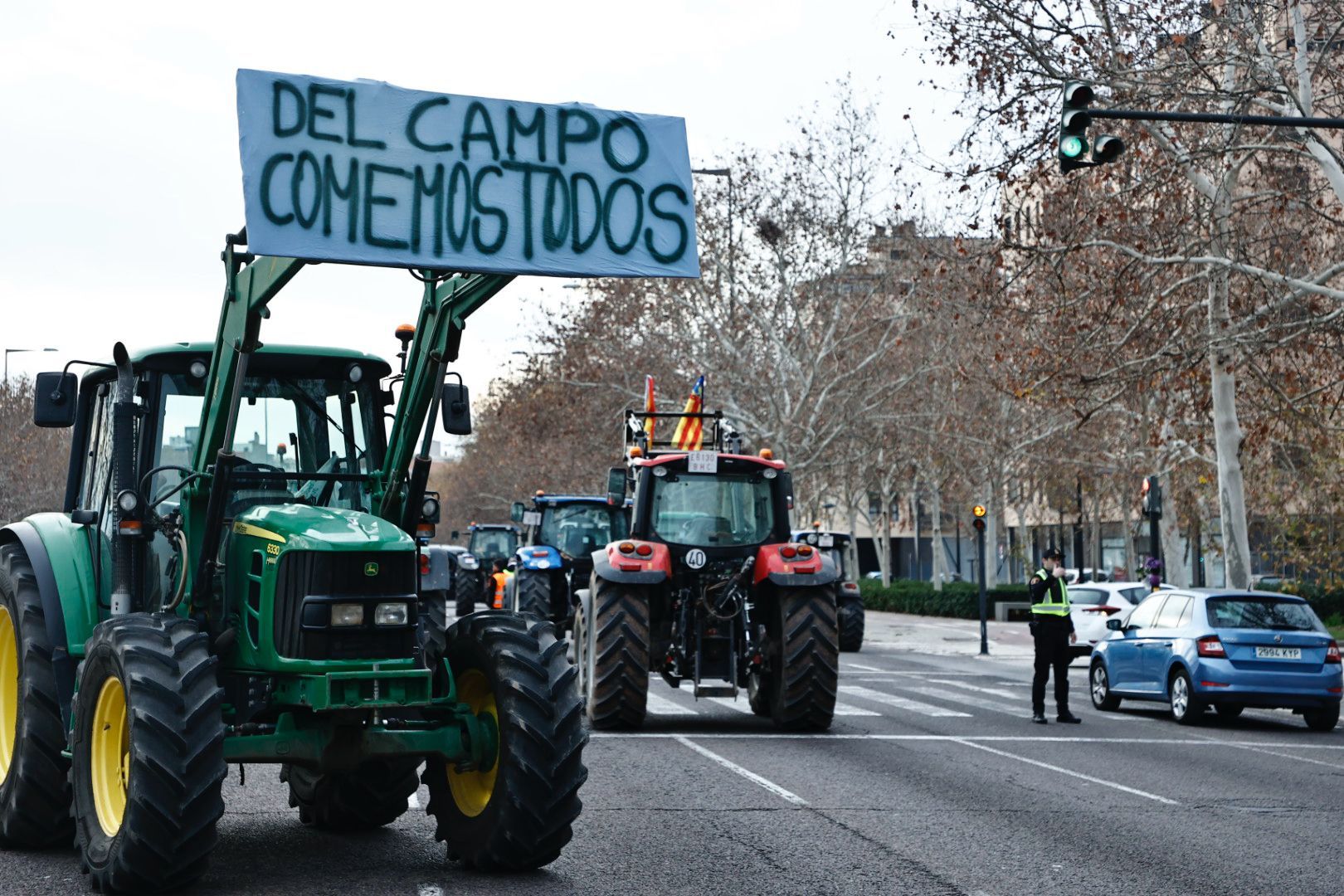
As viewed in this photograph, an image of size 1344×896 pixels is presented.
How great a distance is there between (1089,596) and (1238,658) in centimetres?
1408

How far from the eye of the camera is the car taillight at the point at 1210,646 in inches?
763

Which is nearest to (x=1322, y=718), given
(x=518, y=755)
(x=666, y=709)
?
(x=666, y=709)

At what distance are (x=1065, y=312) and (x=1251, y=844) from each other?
16.9 m

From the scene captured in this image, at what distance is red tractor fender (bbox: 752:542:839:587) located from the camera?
16.4 m

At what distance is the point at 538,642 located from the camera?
28.0 ft

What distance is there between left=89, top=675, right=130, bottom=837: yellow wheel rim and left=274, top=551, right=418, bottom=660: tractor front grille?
2.53 feet

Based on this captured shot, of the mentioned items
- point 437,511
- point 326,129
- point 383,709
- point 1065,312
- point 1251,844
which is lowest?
point 1251,844

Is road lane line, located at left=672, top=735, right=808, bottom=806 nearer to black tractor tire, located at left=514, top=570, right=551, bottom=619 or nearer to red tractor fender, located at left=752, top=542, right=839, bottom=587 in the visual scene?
red tractor fender, located at left=752, top=542, right=839, bottom=587

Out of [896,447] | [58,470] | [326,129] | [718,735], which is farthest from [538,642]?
[58,470]

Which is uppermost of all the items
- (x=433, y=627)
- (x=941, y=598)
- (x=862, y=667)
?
(x=941, y=598)

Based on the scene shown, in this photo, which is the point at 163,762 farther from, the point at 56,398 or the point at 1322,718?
the point at 1322,718

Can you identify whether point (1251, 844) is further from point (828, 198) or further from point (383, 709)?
point (828, 198)

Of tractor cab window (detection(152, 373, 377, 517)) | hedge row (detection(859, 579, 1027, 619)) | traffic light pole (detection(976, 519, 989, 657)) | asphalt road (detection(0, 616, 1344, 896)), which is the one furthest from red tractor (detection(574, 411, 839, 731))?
hedge row (detection(859, 579, 1027, 619))

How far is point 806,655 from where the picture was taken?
16281 millimetres
